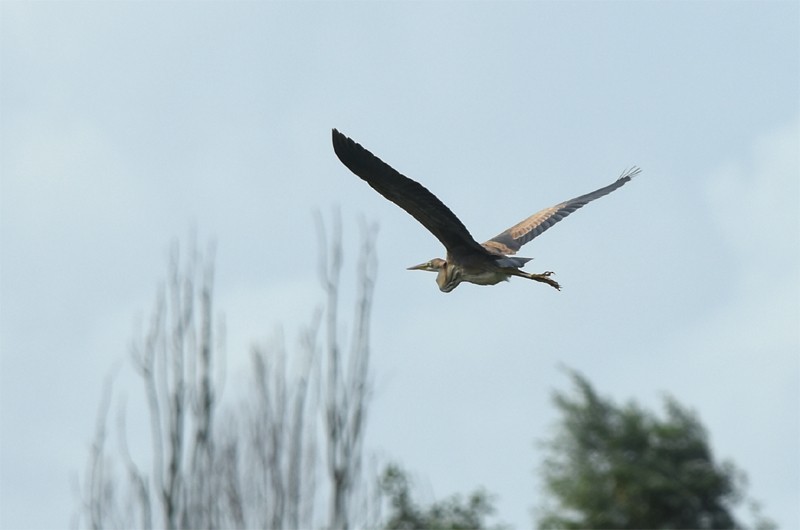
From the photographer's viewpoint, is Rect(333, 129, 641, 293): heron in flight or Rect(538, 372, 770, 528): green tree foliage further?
Rect(538, 372, 770, 528): green tree foliage

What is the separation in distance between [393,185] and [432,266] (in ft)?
4.32

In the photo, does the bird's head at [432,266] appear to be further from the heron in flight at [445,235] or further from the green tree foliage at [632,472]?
the green tree foliage at [632,472]

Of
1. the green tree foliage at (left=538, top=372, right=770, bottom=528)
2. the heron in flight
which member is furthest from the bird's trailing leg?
the green tree foliage at (left=538, top=372, right=770, bottom=528)

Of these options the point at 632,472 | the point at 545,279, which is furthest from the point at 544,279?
the point at 632,472

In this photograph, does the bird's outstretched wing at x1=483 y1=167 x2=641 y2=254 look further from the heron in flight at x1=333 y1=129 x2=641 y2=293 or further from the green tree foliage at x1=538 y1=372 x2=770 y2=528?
the green tree foliage at x1=538 y1=372 x2=770 y2=528

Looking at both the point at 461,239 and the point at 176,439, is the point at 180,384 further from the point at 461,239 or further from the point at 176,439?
the point at 461,239

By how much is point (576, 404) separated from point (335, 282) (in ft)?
49.4

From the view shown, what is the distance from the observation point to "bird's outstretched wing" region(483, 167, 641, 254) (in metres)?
11.4

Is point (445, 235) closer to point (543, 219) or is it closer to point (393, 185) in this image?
point (393, 185)

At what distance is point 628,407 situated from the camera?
33.4m

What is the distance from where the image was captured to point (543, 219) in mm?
11828

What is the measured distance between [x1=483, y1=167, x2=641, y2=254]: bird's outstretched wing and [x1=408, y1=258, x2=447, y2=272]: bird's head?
0.59 m

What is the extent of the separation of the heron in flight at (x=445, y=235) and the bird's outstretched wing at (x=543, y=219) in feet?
0.03

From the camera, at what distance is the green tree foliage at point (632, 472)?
3111cm
